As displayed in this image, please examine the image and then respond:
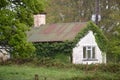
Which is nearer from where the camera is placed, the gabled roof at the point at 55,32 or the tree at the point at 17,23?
the tree at the point at 17,23

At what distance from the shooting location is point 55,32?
49.0m

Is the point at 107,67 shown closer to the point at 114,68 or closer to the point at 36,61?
the point at 114,68

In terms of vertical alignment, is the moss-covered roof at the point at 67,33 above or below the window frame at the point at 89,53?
above

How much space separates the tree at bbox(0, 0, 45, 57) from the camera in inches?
1146

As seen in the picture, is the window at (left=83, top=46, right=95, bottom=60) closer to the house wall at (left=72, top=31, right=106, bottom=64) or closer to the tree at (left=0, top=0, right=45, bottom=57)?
the house wall at (left=72, top=31, right=106, bottom=64)

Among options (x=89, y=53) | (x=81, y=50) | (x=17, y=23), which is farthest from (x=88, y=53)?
(x=17, y=23)

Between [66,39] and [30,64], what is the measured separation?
591cm

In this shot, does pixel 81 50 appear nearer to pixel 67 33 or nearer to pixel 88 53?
pixel 88 53

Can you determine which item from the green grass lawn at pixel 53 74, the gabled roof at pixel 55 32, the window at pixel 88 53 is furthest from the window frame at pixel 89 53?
the green grass lawn at pixel 53 74

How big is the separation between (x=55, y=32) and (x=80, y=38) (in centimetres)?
315

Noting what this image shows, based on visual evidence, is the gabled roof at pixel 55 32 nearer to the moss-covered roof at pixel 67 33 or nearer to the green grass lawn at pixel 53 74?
the moss-covered roof at pixel 67 33

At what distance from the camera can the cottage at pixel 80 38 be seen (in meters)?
47.2

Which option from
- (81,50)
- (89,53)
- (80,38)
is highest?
→ (80,38)

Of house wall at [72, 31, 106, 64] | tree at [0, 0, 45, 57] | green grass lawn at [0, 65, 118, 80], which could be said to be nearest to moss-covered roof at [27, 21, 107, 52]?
house wall at [72, 31, 106, 64]
